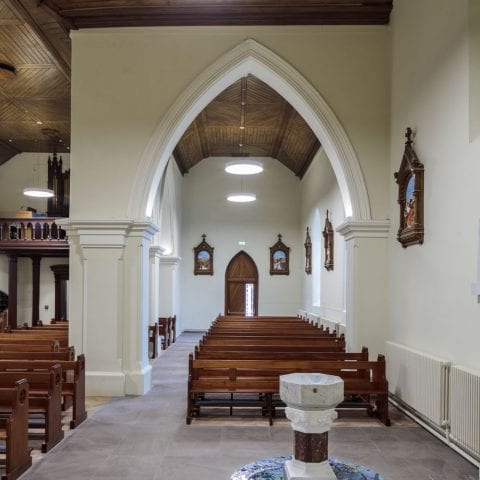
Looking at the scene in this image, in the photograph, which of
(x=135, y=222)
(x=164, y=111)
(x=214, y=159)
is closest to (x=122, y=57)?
(x=164, y=111)

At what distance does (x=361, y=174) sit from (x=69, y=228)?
3.81m

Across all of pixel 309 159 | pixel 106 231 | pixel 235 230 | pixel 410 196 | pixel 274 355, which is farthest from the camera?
pixel 235 230

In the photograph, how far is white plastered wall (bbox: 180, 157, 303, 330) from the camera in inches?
645

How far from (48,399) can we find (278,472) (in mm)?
2688

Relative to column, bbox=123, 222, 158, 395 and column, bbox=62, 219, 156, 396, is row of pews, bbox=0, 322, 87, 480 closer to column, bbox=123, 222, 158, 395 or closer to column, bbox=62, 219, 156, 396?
column, bbox=62, 219, 156, 396

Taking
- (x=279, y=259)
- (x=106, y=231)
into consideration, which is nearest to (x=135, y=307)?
(x=106, y=231)

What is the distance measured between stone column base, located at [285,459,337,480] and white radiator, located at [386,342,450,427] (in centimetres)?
260

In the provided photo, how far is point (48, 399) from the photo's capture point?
4.46 meters

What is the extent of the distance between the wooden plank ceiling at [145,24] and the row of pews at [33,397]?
416 centimetres

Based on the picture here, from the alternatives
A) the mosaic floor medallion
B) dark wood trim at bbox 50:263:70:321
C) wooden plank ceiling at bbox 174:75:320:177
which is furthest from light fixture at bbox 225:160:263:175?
the mosaic floor medallion

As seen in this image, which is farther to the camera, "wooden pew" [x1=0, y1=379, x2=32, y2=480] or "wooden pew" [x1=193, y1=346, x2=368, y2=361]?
"wooden pew" [x1=193, y1=346, x2=368, y2=361]

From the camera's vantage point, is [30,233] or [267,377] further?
[30,233]

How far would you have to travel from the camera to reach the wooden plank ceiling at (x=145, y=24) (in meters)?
6.52

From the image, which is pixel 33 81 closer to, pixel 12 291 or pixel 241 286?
pixel 12 291
